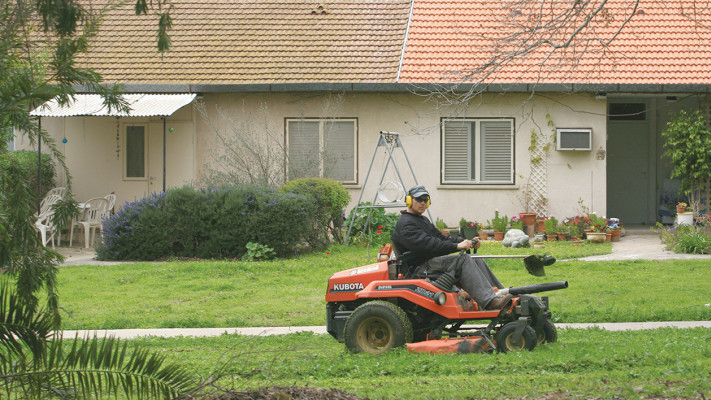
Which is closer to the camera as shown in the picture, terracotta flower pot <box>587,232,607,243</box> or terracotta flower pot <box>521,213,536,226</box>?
terracotta flower pot <box>587,232,607,243</box>

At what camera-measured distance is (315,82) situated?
60.4ft

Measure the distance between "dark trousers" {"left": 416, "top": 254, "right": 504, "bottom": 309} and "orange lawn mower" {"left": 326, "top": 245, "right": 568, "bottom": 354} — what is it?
9 centimetres

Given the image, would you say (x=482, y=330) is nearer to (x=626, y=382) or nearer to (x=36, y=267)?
(x=626, y=382)

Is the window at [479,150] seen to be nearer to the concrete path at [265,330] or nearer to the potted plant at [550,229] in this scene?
the potted plant at [550,229]

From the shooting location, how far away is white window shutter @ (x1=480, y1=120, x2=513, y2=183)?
1880cm

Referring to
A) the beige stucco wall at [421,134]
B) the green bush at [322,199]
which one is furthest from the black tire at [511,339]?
the beige stucco wall at [421,134]

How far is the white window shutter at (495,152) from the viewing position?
1880cm

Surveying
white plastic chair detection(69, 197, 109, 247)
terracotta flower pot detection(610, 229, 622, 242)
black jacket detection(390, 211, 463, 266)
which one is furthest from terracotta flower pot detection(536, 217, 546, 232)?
black jacket detection(390, 211, 463, 266)

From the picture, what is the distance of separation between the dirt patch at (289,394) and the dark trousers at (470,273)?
2.30m

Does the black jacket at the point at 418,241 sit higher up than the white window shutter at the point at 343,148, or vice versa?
the white window shutter at the point at 343,148

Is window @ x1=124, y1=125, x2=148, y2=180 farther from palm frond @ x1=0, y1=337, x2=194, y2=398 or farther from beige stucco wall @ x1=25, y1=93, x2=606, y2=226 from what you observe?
palm frond @ x1=0, y1=337, x2=194, y2=398

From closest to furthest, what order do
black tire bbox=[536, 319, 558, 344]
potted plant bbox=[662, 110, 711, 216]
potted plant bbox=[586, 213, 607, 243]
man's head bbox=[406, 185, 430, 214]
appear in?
black tire bbox=[536, 319, 558, 344], man's head bbox=[406, 185, 430, 214], potted plant bbox=[586, 213, 607, 243], potted plant bbox=[662, 110, 711, 216]

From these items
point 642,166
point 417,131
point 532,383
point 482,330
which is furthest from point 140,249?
point 642,166

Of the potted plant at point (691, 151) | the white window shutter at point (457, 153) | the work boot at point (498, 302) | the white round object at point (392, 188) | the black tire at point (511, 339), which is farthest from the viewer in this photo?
the white window shutter at point (457, 153)
